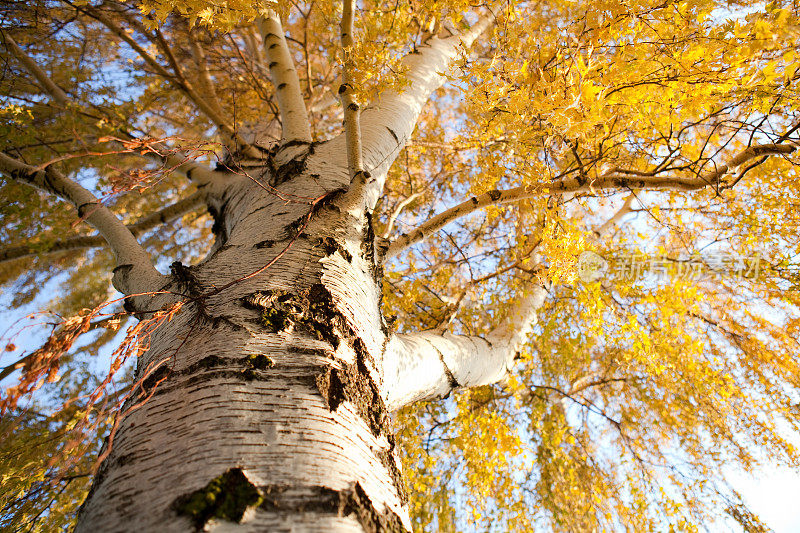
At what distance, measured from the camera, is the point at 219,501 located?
56 cm

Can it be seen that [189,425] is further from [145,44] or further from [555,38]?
[145,44]

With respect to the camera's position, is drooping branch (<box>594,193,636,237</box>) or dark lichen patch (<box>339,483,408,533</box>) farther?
drooping branch (<box>594,193,636,237</box>)

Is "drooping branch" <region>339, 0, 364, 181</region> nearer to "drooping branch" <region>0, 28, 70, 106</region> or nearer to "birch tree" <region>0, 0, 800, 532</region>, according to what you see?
"birch tree" <region>0, 0, 800, 532</region>

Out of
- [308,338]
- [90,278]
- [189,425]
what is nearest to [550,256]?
[308,338]

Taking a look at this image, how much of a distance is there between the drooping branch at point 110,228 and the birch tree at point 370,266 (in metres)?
0.02

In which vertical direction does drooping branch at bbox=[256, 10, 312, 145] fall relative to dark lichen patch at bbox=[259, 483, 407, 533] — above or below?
above

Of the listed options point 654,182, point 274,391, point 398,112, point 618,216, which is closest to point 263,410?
point 274,391

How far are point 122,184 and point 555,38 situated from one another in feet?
7.18

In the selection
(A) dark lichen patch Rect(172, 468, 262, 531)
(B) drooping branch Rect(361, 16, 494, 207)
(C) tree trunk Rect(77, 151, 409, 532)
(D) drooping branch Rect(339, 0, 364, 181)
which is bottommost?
(A) dark lichen patch Rect(172, 468, 262, 531)

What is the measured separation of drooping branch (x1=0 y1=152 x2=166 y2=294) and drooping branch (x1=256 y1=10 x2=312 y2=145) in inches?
37.4

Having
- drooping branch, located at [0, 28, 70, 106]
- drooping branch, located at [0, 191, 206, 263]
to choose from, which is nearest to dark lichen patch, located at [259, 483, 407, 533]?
drooping branch, located at [0, 191, 206, 263]

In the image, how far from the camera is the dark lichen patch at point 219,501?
55 cm

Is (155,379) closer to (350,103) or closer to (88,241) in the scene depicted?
(350,103)

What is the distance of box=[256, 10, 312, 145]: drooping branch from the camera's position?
215 cm
